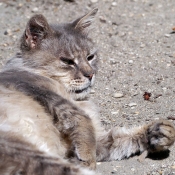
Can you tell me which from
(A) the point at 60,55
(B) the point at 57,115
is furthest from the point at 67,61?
(B) the point at 57,115

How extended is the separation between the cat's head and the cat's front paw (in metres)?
0.76

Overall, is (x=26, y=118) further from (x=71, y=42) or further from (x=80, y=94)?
(x=71, y=42)

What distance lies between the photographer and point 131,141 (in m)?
4.33

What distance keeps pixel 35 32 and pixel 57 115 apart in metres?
1.05

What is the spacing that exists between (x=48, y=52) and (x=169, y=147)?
134cm

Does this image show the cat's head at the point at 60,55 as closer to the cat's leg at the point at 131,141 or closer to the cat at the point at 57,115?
the cat at the point at 57,115

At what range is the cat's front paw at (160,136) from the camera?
406 cm

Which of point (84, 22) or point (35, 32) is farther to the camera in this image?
point (84, 22)

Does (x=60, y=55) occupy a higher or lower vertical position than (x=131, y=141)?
higher

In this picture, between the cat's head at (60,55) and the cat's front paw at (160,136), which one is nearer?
the cat's front paw at (160,136)

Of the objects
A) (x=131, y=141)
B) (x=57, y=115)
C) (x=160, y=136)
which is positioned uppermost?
(x=57, y=115)

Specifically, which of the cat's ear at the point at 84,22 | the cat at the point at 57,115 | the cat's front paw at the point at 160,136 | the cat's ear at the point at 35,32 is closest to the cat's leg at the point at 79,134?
the cat at the point at 57,115

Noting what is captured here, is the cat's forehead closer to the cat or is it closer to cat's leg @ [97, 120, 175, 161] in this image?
the cat

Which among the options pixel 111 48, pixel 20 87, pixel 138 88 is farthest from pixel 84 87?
pixel 111 48
